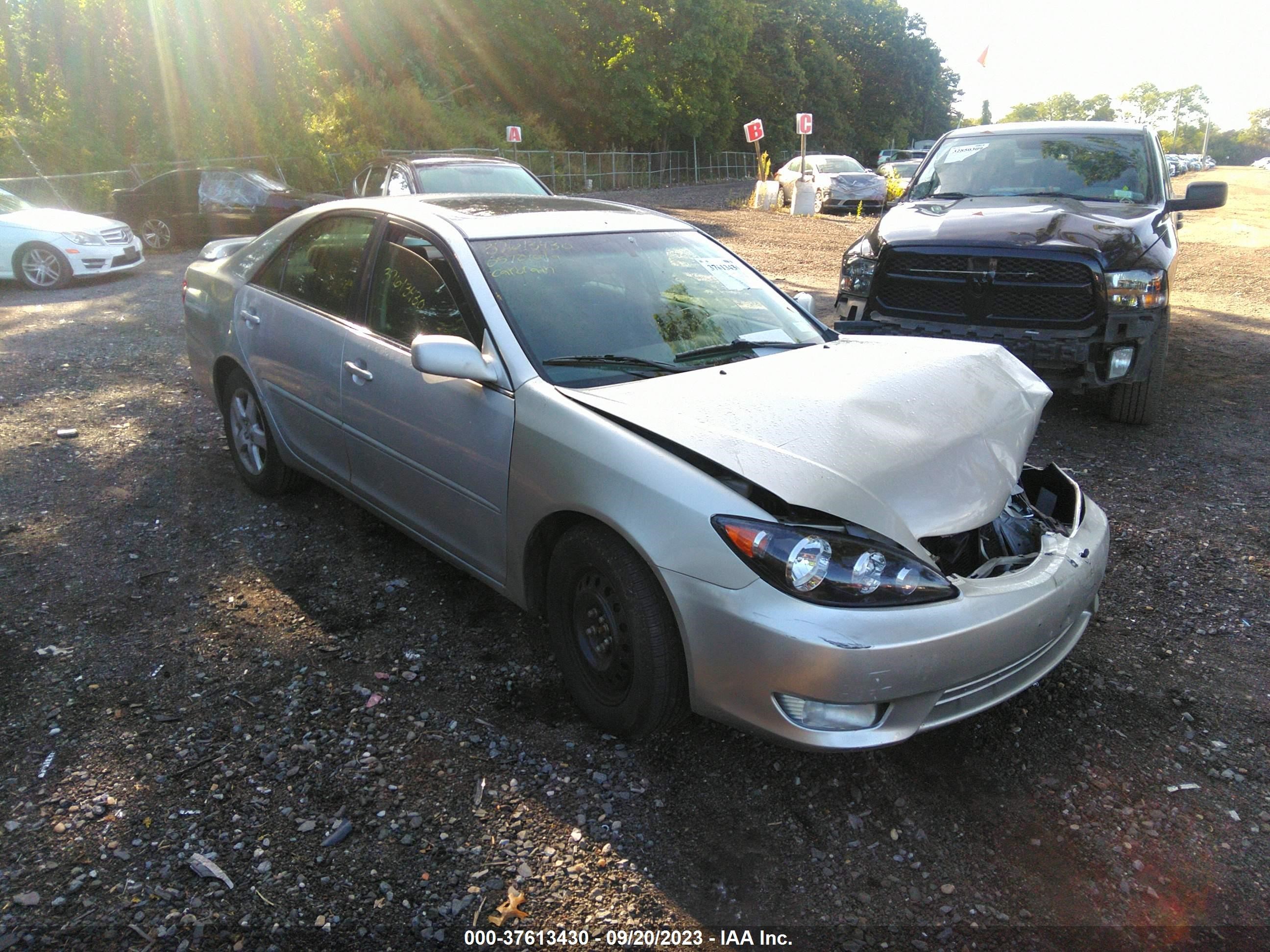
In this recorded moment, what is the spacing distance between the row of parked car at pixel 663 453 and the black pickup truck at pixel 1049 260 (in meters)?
1.50

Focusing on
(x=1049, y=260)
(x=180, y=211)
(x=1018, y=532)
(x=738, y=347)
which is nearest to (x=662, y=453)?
(x=738, y=347)

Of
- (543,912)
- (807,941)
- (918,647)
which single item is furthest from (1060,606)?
(543,912)

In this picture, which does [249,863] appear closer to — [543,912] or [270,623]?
[543,912]

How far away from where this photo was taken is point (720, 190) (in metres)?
37.8

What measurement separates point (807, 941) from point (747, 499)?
44.7 inches

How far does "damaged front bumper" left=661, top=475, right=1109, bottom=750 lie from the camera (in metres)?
2.50

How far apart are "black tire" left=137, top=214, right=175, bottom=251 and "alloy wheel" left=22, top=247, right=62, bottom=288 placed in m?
4.14

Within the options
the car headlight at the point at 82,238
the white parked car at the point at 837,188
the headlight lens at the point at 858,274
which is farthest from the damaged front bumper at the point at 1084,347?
the white parked car at the point at 837,188

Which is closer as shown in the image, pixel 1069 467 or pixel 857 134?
pixel 1069 467

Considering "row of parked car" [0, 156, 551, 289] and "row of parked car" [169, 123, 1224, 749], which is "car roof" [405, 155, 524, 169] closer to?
"row of parked car" [0, 156, 551, 289]

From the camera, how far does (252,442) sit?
16.5 ft

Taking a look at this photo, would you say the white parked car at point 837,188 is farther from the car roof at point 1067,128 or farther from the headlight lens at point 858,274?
Answer: the headlight lens at point 858,274

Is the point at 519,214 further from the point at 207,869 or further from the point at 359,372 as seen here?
the point at 207,869

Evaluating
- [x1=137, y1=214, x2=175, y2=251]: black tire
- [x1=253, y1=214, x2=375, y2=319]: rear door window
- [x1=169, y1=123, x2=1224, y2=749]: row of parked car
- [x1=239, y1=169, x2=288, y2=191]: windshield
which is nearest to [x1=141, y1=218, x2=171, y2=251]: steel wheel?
[x1=137, y1=214, x2=175, y2=251]: black tire
